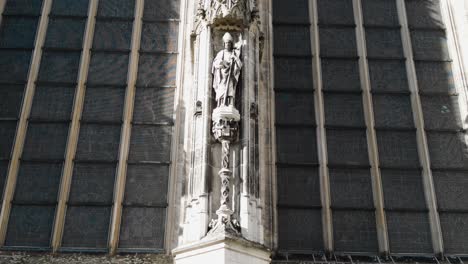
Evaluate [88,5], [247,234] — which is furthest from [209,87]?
[88,5]

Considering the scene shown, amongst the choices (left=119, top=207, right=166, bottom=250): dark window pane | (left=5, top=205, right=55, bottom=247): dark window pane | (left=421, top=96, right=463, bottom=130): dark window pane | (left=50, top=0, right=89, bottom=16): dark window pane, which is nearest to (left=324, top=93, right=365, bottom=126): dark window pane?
(left=421, top=96, right=463, bottom=130): dark window pane

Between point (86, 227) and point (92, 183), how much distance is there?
843mm

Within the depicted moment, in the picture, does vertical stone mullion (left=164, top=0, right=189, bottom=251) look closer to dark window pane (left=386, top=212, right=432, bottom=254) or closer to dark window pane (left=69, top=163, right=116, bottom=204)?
dark window pane (left=69, top=163, right=116, bottom=204)

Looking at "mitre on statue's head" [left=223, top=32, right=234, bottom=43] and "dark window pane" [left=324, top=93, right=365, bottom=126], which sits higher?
"mitre on statue's head" [left=223, top=32, right=234, bottom=43]

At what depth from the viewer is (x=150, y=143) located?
1177cm

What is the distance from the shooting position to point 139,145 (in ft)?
38.5

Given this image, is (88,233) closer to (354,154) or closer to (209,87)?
(209,87)

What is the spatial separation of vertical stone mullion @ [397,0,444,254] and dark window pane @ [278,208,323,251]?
2070 mm

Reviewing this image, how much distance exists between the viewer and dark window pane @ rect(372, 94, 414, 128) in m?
12.2

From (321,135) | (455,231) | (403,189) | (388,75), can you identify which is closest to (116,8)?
(321,135)

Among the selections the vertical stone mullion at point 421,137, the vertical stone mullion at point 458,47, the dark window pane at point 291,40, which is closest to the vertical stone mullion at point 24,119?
the dark window pane at point 291,40

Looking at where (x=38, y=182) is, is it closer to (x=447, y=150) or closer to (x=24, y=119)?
(x=24, y=119)

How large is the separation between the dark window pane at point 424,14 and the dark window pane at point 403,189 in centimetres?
347

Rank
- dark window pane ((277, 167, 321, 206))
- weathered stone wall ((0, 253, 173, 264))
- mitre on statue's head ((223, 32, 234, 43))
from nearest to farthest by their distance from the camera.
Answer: weathered stone wall ((0, 253, 173, 264)) < mitre on statue's head ((223, 32, 234, 43)) < dark window pane ((277, 167, 321, 206))
